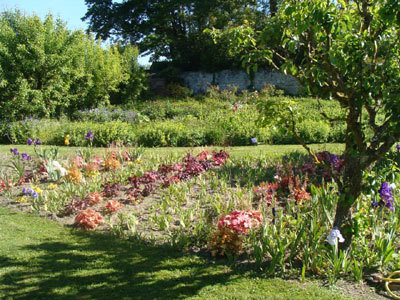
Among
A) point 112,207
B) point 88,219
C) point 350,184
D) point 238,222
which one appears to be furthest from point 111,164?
point 350,184

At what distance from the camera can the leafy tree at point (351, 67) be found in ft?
8.65

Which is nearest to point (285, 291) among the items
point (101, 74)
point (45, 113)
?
point (45, 113)

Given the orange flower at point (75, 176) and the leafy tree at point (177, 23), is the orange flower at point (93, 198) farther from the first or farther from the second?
the leafy tree at point (177, 23)

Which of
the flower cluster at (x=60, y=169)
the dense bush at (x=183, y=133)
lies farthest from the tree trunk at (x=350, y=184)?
the dense bush at (x=183, y=133)

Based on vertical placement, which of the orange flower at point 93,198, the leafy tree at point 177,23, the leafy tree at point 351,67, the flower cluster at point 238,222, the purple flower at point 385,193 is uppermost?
the leafy tree at point 177,23

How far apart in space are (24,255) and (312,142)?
808cm

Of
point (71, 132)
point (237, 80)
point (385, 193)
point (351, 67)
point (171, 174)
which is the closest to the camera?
point (351, 67)

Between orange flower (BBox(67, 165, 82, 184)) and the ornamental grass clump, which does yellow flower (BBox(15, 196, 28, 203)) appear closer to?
orange flower (BBox(67, 165, 82, 184))

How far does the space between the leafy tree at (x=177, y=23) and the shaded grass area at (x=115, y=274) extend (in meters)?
19.1

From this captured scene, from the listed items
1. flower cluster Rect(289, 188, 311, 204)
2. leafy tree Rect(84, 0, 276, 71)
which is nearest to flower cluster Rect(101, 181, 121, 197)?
flower cluster Rect(289, 188, 311, 204)

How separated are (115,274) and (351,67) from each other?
110 inches

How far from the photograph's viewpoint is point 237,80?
24000mm

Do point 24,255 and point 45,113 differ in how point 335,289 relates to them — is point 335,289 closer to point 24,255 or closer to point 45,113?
point 24,255

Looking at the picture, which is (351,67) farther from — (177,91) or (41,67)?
(177,91)
